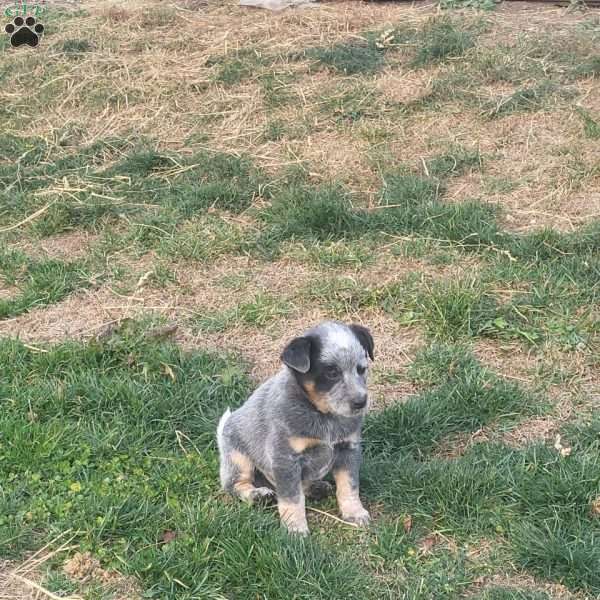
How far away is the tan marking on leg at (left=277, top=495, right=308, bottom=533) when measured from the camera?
3.81 metres

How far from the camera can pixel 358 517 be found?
3.92 meters

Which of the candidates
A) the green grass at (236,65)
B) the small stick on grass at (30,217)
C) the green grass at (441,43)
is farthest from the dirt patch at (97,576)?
the green grass at (441,43)

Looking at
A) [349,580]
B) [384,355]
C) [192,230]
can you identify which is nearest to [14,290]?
[192,230]

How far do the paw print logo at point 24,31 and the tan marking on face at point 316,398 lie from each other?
26.6 ft

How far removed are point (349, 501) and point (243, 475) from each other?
50cm

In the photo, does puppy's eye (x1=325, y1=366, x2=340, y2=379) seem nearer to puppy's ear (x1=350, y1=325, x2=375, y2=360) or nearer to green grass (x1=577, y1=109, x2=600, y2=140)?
puppy's ear (x1=350, y1=325, x2=375, y2=360)

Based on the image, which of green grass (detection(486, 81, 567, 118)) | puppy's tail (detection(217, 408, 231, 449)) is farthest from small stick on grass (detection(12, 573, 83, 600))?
green grass (detection(486, 81, 567, 118))

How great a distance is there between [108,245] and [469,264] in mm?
2637

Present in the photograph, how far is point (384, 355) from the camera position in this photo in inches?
202

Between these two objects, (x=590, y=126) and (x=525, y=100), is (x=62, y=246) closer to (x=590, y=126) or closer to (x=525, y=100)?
(x=525, y=100)

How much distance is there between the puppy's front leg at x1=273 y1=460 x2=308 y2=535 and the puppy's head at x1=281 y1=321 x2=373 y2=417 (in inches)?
11.5

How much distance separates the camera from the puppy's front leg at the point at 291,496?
3.79m

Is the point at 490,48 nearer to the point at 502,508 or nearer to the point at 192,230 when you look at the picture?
the point at 192,230

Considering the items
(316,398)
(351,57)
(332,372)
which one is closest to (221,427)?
(316,398)
